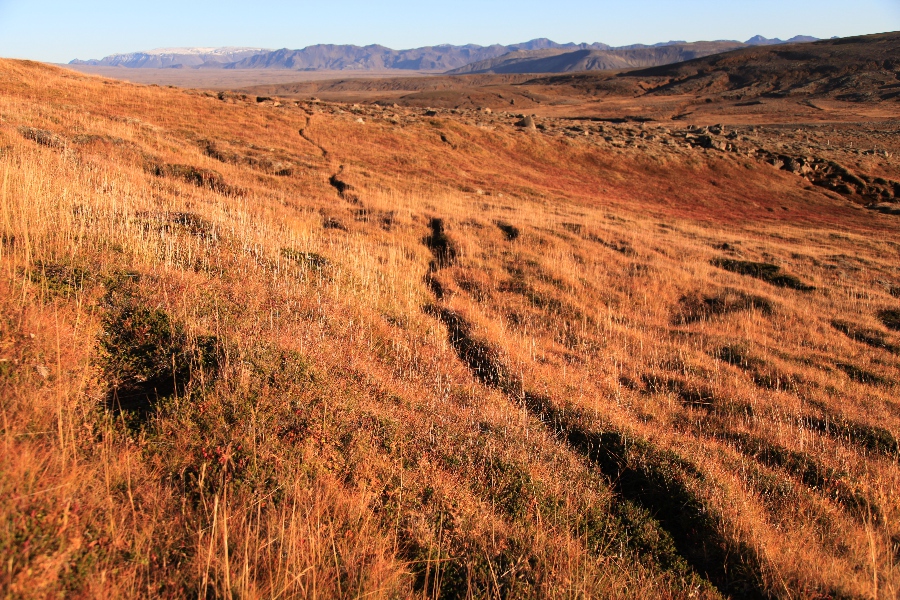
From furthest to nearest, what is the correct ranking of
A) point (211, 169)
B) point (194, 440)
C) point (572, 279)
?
point (211, 169) < point (572, 279) < point (194, 440)

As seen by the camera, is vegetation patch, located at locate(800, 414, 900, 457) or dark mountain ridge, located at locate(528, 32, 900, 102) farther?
dark mountain ridge, located at locate(528, 32, 900, 102)

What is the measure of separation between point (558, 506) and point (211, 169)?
57.0ft

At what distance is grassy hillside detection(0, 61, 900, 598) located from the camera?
3.28m

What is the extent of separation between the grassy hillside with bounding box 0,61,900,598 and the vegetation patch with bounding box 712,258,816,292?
3.28ft

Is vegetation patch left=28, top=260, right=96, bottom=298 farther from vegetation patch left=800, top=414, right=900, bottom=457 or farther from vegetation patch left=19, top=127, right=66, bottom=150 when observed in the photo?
vegetation patch left=19, top=127, right=66, bottom=150

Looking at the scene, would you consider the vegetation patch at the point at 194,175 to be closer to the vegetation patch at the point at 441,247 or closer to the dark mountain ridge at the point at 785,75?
the vegetation patch at the point at 441,247

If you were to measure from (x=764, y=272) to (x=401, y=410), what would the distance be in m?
15.6

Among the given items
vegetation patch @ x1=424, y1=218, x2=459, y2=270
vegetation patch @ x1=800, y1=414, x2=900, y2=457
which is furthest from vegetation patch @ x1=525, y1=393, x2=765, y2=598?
vegetation patch @ x1=424, y1=218, x2=459, y2=270

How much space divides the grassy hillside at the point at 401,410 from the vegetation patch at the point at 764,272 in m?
1.00

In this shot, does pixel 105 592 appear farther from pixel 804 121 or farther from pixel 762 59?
pixel 762 59

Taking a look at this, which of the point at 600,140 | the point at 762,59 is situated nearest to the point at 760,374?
the point at 600,140

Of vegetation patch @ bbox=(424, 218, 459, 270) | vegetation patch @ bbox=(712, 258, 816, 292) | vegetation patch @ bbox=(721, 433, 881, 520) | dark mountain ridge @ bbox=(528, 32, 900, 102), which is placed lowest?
vegetation patch @ bbox=(721, 433, 881, 520)

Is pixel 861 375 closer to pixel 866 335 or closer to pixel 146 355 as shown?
pixel 866 335

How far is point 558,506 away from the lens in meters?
4.49
